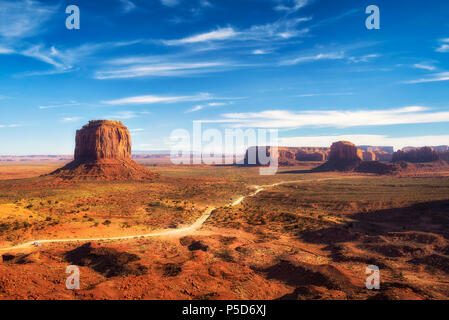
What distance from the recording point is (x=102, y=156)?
76062 mm

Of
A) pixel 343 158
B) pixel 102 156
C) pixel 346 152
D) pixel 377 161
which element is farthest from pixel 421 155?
pixel 102 156

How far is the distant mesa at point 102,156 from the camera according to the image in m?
69.6

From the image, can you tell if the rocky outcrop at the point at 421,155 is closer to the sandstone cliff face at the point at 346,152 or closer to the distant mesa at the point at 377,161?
the distant mesa at the point at 377,161

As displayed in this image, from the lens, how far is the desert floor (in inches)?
507

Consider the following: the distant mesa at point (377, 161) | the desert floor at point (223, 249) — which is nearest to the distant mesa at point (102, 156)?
the desert floor at point (223, 249)

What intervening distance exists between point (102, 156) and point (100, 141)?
4.78 m

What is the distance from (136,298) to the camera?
11578 millimetres

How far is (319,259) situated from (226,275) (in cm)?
876

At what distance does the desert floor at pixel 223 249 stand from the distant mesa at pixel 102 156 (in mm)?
29540
